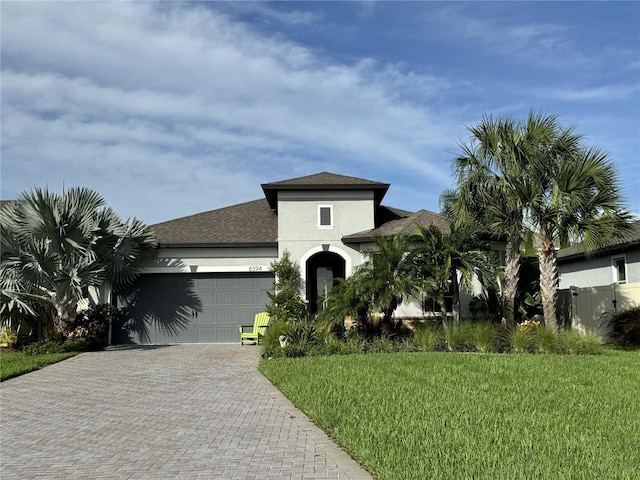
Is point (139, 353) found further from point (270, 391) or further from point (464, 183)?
point (464, 183)

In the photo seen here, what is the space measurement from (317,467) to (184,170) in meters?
20.2

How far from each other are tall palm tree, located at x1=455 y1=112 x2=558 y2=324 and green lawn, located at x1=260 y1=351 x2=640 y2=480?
449 centimetres

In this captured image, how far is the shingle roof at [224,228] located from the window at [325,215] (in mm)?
1840

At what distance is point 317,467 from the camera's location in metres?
6.32

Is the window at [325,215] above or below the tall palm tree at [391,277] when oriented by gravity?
above

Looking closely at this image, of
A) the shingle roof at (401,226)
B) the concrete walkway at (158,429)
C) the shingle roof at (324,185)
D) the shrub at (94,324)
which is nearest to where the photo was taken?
the concrete walkway at (158,429)

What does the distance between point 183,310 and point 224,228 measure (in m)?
3.65

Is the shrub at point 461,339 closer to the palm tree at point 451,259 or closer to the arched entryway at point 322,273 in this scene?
the palm tree at point 451,259

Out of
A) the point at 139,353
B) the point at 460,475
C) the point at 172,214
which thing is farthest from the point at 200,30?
the point at 172,214

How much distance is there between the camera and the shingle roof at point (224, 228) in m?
21.7

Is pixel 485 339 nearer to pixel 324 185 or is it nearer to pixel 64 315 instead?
pixel 324 185

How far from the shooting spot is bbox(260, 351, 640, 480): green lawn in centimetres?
590

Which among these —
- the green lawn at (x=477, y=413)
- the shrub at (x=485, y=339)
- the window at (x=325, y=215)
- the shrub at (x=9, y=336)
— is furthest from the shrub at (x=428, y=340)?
the shrub at (x=9, y=336)

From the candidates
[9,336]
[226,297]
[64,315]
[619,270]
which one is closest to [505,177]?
[619,270]
